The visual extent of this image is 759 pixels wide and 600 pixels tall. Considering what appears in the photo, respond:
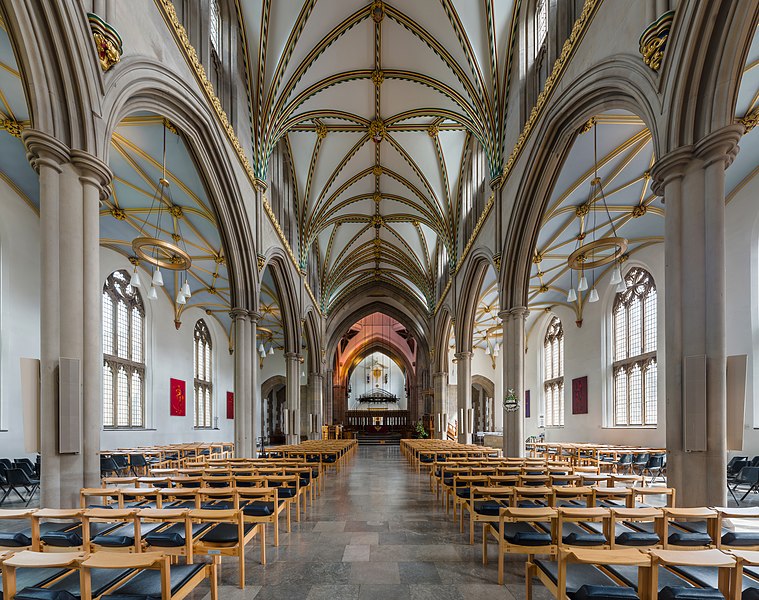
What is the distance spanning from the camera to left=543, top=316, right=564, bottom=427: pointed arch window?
994 inches

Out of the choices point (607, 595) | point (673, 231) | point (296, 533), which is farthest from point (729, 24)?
point (296, 533)

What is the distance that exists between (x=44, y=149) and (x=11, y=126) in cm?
632

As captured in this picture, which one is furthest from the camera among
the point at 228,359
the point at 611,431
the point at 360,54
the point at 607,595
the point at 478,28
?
the point at 228,359

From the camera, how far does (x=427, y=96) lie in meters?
16.3

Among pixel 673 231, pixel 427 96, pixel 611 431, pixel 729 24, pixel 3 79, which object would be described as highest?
pixel 427 96

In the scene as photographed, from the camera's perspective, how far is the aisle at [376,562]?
15.8 ft

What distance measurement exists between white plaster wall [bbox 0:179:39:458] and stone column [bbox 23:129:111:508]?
816 centimetres

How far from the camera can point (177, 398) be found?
2291 centimetres

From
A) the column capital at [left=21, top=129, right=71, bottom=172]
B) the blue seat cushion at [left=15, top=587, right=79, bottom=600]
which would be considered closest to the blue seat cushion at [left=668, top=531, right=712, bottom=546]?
the blue seat cushion at [left=15, top=587, right=79, bottom=600]

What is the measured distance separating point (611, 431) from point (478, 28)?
15.0 metres

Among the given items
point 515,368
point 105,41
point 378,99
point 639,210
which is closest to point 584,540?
point 105,41

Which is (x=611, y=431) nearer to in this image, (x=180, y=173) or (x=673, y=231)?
(x=673, y=231)

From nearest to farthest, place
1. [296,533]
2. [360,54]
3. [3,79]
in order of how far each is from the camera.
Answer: [296,533] < [3,79] < [360,54]

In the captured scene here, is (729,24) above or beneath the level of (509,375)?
above
